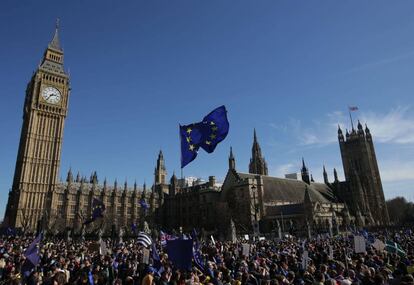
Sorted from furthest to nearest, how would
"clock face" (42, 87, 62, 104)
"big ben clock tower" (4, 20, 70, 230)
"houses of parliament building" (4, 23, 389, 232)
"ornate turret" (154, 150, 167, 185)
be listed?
1. "ornate turret" (154, 150, 167, 185)
2. "clock face" (42, 87, 62, 104)
3. "big ben clock tower" (4, 20, 70, 230)
4. "houses of parliament building" (4, 23, 389, 232)

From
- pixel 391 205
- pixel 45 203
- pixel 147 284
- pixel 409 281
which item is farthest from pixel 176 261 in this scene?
pixel 391 205

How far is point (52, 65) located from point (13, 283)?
320ft

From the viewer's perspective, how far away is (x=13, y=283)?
10.6 m

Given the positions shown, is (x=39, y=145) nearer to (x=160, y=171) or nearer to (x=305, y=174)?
(x=160, y=171)

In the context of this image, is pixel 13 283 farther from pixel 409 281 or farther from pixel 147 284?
pixel 409 281

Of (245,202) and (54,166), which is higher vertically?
(54,166)

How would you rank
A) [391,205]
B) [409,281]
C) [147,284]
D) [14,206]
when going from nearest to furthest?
[409,281] → [147,284] → [14,206] → [391,205]

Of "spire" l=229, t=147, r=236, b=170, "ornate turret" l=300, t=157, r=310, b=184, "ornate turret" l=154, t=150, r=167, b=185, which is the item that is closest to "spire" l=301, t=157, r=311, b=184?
"ornate turret" l=300, t=157, r=310, b=184

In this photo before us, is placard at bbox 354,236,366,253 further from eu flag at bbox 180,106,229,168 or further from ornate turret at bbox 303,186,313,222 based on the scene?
ornate turret at bbox 303,186,313,222

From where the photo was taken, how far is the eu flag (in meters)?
14.9

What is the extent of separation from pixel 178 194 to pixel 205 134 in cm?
8224

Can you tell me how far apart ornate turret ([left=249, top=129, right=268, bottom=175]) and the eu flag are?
78451 mm

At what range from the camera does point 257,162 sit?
3691 inches

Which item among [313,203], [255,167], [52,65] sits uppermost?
[52,65]
